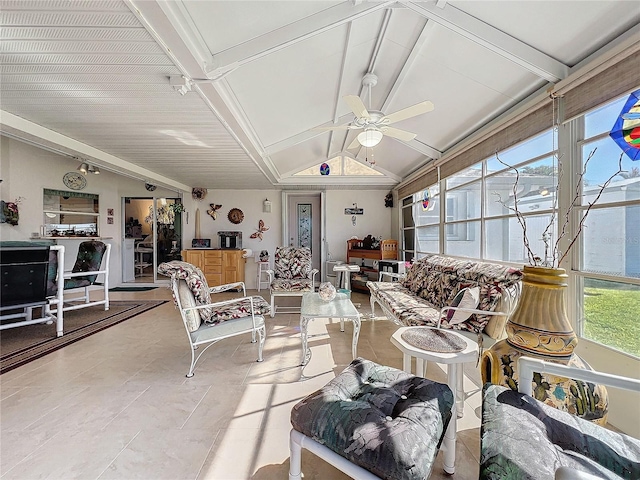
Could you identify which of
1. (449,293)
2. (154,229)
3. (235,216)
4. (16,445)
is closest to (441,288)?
(449,293)

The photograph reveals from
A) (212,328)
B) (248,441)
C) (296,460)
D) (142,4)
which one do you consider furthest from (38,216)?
(296,460)

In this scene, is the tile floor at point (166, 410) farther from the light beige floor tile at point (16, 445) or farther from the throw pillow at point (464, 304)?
the throw pillow at point (464, 304)

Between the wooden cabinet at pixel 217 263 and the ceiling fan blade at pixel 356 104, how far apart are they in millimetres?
4248

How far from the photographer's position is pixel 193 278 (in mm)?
2355

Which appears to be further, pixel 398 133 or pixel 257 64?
pixel 398 133

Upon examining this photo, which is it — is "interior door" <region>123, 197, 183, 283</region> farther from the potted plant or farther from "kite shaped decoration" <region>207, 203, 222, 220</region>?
the potted plant

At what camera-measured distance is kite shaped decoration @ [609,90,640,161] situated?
1.62 metres

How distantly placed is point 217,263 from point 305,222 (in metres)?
2.25

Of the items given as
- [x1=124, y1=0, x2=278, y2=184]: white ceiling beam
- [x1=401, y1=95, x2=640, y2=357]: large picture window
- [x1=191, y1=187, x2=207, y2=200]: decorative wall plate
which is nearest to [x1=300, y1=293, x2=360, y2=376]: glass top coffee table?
[x1=401, y1=95, x2=640, y2=357]: large picture window

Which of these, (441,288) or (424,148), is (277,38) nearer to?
(441,288)

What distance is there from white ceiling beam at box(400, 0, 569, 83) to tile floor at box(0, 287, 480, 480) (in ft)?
8.31

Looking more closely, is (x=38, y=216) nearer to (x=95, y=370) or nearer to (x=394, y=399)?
(x=95, y=370)

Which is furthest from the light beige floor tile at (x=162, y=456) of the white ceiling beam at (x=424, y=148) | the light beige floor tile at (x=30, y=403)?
the white ceiling beam at (x=424, y=148)

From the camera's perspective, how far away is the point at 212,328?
2396mm
